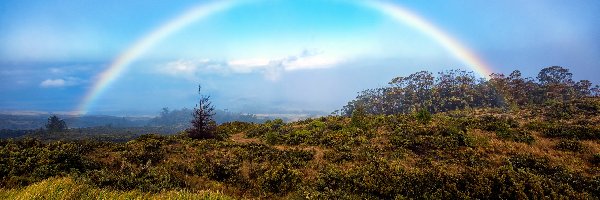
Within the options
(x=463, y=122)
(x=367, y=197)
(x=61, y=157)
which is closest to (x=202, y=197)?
(x=367, y=197)

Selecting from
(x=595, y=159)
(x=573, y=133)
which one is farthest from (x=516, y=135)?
(x=595, y=159)

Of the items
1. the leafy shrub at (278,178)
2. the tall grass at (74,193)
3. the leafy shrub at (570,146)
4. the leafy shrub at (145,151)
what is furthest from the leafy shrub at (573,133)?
the leafy shrub at (145,151)

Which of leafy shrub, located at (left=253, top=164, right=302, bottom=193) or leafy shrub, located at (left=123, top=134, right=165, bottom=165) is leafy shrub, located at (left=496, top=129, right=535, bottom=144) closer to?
leafy shrub, located at (left=253, top=164, right=302, bottom=193)

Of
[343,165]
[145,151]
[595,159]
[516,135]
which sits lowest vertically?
[595,159]

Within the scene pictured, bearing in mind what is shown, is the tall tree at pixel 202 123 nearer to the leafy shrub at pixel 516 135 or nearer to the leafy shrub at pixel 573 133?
the leafy shrub at pixel 516 135

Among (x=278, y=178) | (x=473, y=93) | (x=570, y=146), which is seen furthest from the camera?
(x=473, y=93)

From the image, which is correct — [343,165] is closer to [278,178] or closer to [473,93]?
[278,178]

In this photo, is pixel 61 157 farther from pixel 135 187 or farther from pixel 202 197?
pixel 202 197

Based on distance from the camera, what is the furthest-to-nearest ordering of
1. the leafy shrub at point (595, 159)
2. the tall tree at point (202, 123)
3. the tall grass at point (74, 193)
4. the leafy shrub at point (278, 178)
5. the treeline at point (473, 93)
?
the treeline at point (473, 93), the tall tree at point (202, 123), the leafy shrub at point (595, 159), the leafy shrub at point (278, 178), the tall grass at point (74, 193)
